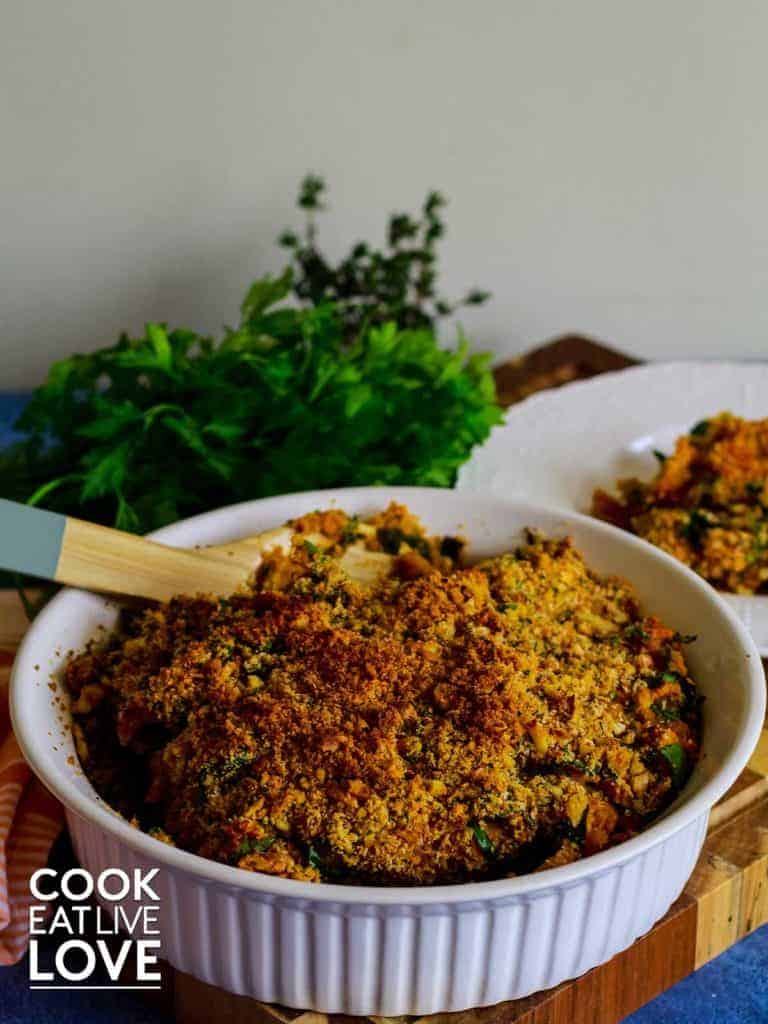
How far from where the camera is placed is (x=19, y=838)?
1.24 metres

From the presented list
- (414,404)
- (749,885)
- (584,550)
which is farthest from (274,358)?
(749,885)

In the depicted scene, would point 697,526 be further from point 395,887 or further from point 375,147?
point 375,147

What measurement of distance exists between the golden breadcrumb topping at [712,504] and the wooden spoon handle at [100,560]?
574 mm

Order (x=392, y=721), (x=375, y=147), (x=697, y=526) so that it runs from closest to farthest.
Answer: (x=392, y=721) → (x=697, y=526) → (x=375, y=147)

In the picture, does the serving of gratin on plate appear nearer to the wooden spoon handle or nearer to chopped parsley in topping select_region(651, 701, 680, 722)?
chopped parsley in topping select_region(651, 701, 680, 722)

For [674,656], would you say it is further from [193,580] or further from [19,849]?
[19,849]

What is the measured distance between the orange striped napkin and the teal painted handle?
0.19m

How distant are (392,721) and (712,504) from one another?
0.68 m

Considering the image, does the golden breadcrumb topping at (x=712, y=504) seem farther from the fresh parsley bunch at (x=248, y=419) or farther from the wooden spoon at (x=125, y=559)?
the wooden spoon at (x=125, y=559)

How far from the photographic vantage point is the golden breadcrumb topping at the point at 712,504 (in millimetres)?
1519

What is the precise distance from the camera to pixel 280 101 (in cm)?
233

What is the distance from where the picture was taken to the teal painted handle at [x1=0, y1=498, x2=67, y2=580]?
1.19m

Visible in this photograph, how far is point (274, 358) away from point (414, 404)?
190mm

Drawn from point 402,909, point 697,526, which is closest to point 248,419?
point 697,526
